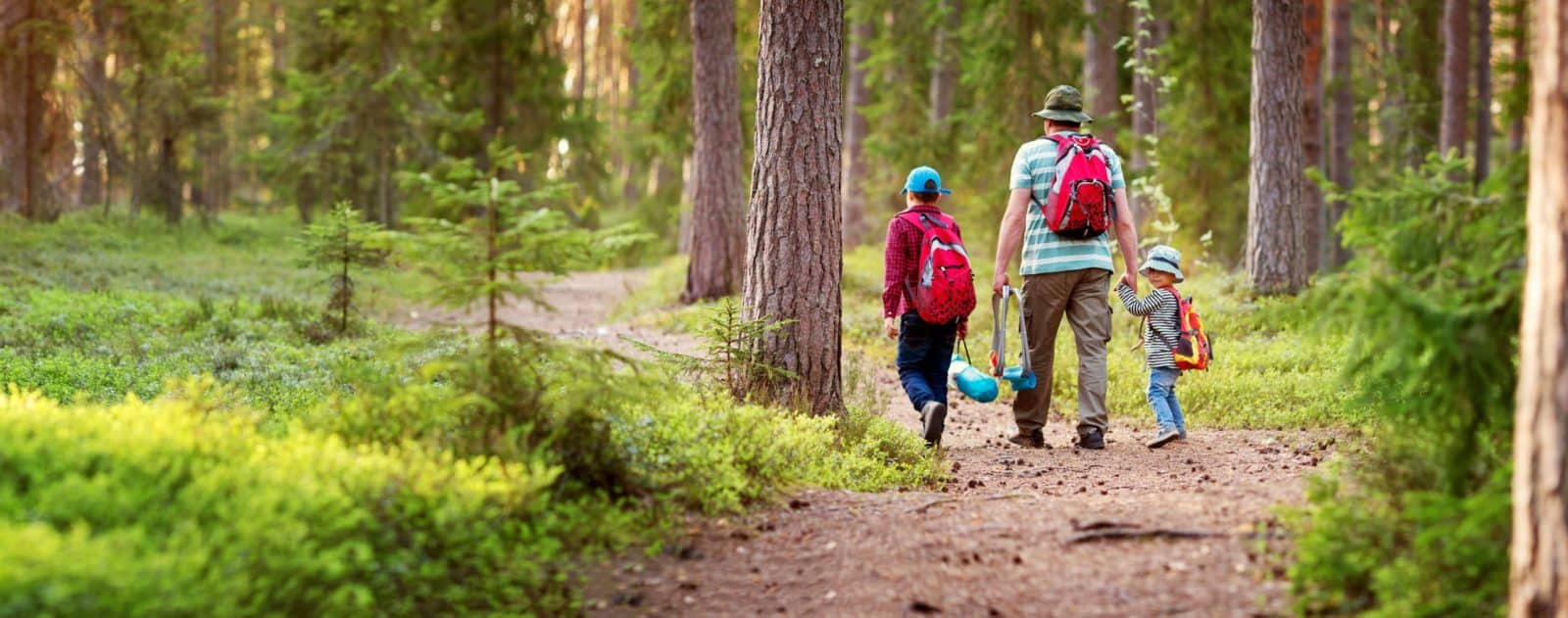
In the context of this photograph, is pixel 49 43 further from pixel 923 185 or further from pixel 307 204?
pixel 923 185

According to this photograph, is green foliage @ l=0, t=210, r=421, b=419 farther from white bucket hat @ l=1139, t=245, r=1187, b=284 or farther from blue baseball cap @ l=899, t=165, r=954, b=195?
white bucket hat @ l=1139, t=245, r=1187, b=284

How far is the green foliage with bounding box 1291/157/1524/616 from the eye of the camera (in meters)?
4.09

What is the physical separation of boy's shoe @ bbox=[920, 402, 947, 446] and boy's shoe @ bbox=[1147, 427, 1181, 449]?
164 centimetres

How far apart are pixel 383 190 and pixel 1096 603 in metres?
24.5

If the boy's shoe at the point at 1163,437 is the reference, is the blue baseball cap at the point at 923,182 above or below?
above

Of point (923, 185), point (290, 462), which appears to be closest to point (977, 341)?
point (923, 185)

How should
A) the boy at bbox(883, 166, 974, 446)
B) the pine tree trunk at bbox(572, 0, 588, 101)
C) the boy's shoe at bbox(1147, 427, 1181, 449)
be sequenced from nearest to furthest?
1. the boy at bbox(883, 166, 974, 446)
2. the boy's shoe at bbox(1147, 427, 1181, 449)
3. the pine tree trunk at bbox(572, 0, 588, 101)

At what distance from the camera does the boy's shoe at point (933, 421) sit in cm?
761

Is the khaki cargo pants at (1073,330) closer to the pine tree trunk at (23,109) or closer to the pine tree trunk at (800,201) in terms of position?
the pine tree trunk at (800,201)

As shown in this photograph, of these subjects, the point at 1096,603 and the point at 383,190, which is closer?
the point at 1096,603

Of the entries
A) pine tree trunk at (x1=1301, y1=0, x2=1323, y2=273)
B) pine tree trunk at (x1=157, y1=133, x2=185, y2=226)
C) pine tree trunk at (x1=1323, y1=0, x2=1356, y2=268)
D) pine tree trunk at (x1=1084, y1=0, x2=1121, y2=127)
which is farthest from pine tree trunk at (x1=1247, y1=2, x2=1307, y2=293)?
pine tree trunk at (x1=157, y1=133, x2=185, y2=226)

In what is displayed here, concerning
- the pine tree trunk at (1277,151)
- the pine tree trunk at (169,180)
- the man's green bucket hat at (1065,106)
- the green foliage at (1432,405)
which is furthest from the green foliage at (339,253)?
the pine tree trunk at (169,180)

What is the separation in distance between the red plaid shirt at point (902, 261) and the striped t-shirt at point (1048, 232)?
0.68m

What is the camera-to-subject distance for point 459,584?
465cm
